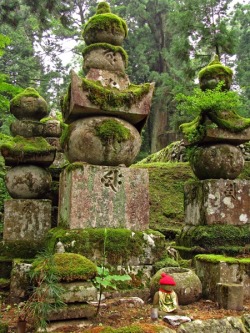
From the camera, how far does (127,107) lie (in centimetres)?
545

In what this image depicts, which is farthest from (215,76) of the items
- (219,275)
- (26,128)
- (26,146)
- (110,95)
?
(219,275)

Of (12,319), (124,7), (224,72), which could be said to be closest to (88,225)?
(12,319)

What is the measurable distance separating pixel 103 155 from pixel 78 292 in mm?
2170

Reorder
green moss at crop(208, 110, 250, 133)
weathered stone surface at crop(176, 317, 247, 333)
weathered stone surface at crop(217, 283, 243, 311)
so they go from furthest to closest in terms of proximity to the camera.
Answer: green moss at crop(208, 110, 250, 133) → weathered stone surface at crop(217, 283, 243, 311) → weathered stone surface at crop(176, 317, 247, 333)

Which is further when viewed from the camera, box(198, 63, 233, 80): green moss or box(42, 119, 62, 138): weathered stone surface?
box(42, 119, 62, 138): weathered stone surface

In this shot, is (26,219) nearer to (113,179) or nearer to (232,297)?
(113,179)

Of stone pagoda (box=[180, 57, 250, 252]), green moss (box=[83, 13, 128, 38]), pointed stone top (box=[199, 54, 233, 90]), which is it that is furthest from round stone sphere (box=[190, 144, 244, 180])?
green moss (box=[83, 13, 128, 38])

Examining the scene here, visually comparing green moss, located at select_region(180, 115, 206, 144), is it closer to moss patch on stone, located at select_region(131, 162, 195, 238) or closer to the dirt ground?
moss patch on stone, located at select_region(131, 162, 195, 238)

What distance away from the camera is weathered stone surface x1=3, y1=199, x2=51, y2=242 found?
18.2 ft

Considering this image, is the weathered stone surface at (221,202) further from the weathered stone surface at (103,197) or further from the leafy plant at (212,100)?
Answer: the weathered stone surface at (103,197)

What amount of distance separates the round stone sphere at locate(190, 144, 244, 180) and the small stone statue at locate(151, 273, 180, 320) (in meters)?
2.97

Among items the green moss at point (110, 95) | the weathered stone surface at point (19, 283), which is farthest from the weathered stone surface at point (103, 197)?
the green moss at point (110, 95)

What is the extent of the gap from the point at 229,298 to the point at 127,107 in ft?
9.14

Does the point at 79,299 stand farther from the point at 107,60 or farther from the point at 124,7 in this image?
the point at 124,7
